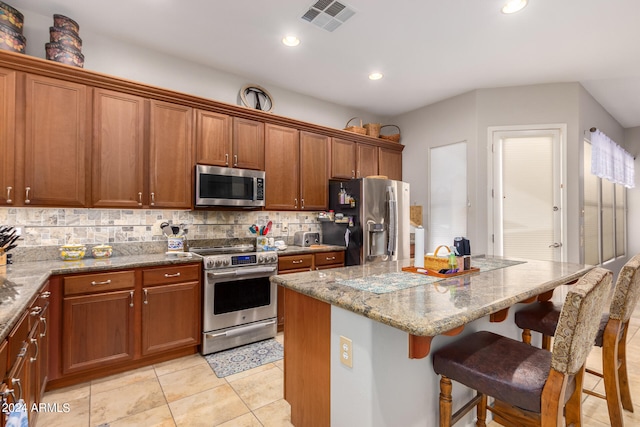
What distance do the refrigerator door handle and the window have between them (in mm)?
2318

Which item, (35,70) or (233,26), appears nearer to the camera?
(35,70)

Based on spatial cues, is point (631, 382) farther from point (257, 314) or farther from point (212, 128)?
point (212, 128)

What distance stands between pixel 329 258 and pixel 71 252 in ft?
8.15

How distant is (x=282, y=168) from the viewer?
378cm

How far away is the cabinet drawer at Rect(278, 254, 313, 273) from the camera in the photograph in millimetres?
3369

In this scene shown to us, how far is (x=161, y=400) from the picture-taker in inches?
85.5

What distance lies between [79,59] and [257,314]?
2.72m

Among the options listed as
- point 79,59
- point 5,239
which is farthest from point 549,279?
point 79,59

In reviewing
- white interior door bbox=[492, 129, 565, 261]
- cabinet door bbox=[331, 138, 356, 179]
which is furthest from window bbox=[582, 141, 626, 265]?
cabinet door bbox=[331, 138, 356, 179]

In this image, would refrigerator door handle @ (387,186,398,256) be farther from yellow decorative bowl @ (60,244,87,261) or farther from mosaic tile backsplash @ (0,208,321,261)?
yellow decorative bowl @ (60,244,87,261)

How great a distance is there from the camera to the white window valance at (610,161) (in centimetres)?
424

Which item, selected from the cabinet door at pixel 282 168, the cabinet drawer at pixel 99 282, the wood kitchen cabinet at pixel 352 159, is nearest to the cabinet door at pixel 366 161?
the wood kitchen cabinet at pixel 352 159

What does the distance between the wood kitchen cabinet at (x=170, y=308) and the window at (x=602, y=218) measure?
4600 mm

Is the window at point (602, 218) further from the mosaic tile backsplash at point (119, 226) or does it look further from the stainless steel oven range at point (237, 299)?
the mosaic tile backsplash at point (119, 226)
